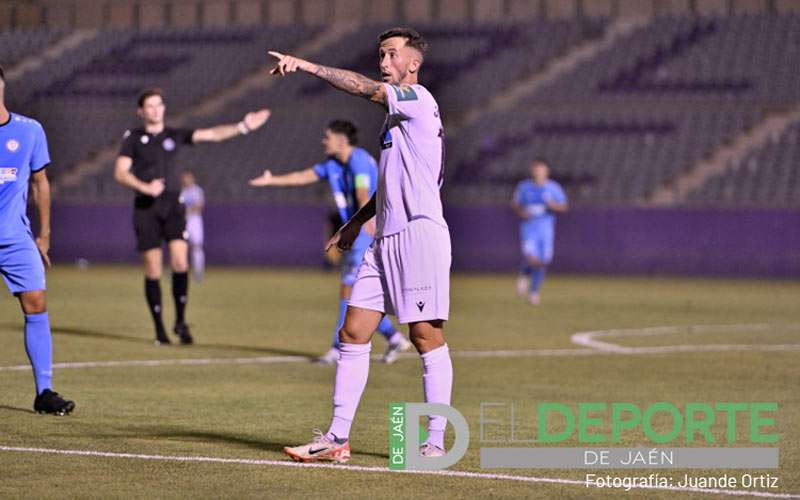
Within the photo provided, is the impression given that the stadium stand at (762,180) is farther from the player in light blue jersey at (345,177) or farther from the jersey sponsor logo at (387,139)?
the jersey sponsor logo at (387,139)

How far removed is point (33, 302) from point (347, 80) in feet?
12.8

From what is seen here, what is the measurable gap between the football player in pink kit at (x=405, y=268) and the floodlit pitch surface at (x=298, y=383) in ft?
1.02

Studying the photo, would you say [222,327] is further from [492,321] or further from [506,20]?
[506,20]

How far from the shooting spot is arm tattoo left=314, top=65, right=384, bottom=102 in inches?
296

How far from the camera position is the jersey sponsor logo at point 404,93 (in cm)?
792

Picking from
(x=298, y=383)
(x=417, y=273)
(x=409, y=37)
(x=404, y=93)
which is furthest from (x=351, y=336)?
(x=298, y=383)

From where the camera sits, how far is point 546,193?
27.0 metres

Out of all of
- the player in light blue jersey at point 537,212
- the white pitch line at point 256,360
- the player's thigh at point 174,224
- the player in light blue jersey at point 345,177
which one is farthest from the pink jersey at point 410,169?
the player in light blue jersey at point 537,212

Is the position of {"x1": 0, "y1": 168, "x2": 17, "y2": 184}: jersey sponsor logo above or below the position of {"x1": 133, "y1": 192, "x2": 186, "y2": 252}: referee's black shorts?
above

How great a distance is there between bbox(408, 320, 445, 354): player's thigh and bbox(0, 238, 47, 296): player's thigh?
3260 millimetres

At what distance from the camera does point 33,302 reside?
10461 millimetres

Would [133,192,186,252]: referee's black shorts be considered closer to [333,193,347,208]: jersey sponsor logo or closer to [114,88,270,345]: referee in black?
[114,88,270,345]: referee in black

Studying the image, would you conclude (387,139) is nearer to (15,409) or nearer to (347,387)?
(347,387)

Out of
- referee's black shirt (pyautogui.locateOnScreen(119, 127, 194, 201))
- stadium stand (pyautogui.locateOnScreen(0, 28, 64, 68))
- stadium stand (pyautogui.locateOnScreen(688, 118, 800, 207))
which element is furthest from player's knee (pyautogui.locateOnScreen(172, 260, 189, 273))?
stadium stand (pyautogui.locateOnScreen(0, 28, 64, 68))
